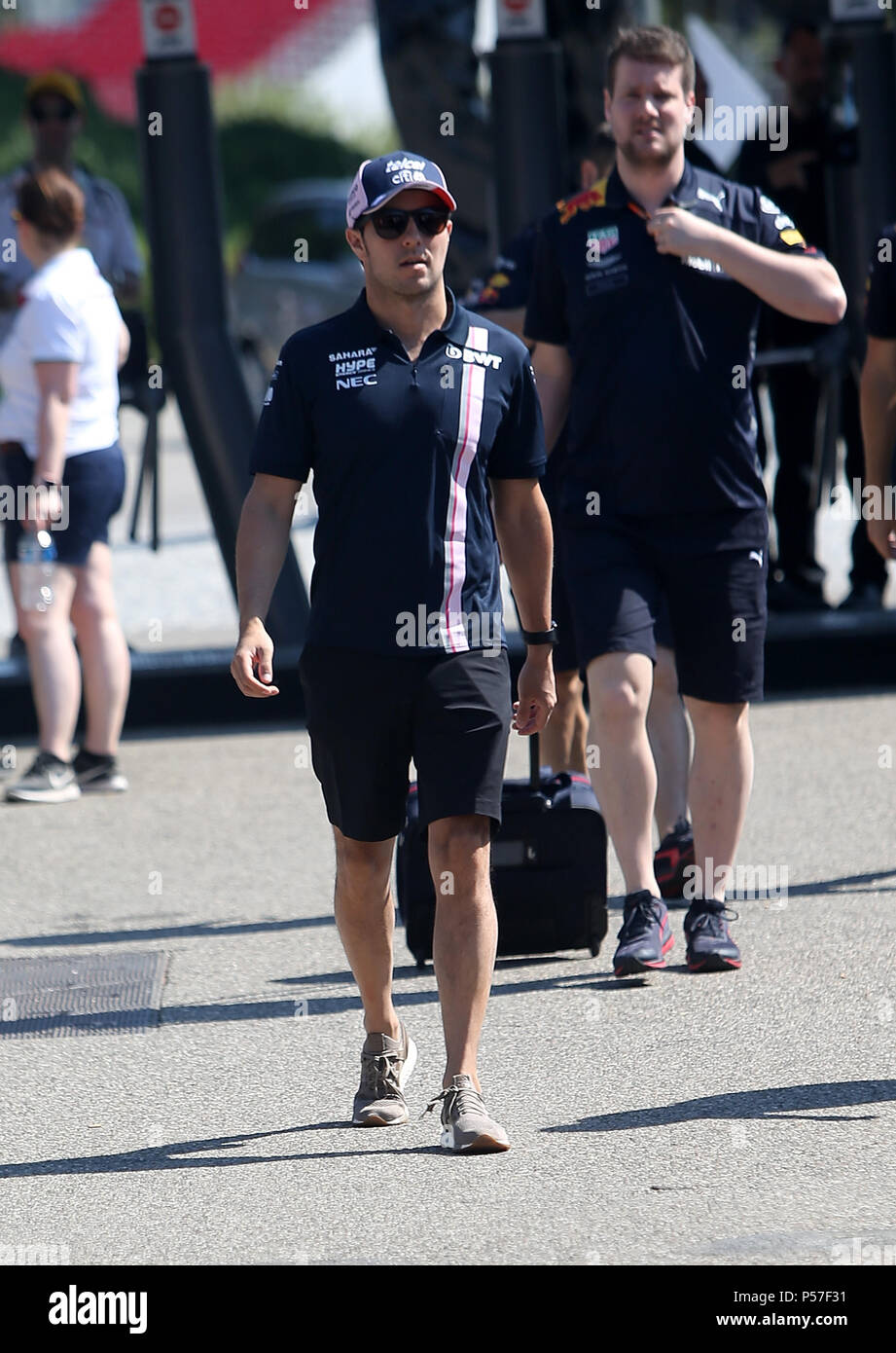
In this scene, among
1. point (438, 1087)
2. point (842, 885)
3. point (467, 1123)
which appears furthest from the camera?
point (842, 885)

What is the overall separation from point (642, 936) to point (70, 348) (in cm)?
360

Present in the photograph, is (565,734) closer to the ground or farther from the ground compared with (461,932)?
farther from the ground

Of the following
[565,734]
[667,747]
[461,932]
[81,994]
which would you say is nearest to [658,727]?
[667,747]

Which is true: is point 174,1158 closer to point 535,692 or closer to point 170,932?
point 535,692

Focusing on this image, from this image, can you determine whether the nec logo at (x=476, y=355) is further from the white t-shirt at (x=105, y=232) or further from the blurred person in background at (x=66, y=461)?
the white t-shirt at (x=105, y=232)

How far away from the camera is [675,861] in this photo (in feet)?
21.9

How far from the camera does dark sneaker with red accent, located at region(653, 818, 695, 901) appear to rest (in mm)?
6664

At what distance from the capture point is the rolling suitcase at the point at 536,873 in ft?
19.3

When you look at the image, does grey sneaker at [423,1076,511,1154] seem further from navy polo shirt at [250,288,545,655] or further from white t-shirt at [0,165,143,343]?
white t-shirt at [0,165,143,343]

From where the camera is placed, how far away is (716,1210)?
414 cm

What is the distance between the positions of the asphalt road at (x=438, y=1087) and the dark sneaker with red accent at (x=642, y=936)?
7 cm
